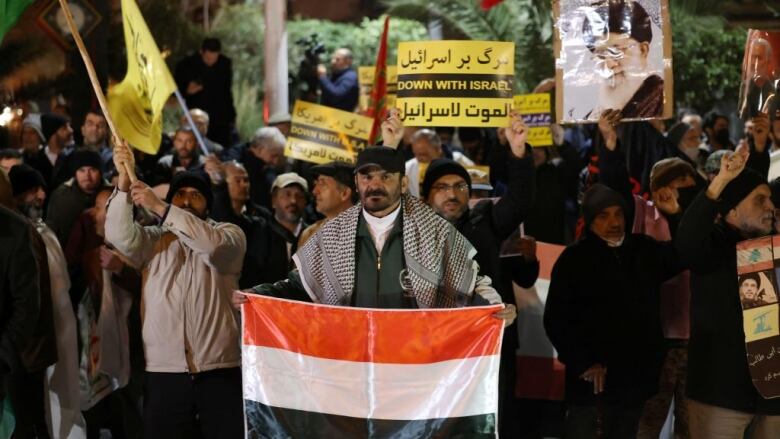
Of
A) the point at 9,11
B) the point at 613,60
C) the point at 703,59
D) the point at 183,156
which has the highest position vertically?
the point at 9,11

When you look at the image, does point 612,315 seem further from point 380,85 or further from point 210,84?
point 210,84

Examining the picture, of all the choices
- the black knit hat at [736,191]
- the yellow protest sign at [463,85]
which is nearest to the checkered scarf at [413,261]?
the black knit hat at [736,191]

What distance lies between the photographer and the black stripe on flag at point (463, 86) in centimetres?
1012

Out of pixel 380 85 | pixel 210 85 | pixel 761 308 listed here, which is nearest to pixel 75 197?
pixel 380 85

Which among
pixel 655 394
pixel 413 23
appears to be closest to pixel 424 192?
pixel 655 394

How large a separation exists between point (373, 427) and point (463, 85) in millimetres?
3362

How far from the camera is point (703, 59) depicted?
69.5ft

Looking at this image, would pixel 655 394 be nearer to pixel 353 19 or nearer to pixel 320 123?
pixel 320 123

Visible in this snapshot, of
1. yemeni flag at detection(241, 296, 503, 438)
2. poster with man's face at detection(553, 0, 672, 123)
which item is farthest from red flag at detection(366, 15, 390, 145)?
yemeni flag at detection(241, 296, 503, 438)

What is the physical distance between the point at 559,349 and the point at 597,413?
1.52ft

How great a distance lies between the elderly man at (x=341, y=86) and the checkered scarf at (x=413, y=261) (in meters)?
8.85

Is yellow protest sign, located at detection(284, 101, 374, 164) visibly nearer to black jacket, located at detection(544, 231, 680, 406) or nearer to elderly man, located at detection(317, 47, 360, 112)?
elderly man, located at detection(317, 47, 360, 112)

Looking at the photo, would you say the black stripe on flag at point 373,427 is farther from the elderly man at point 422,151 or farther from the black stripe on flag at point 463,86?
the elderly man at point 422,151

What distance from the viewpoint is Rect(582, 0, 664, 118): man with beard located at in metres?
9.98
